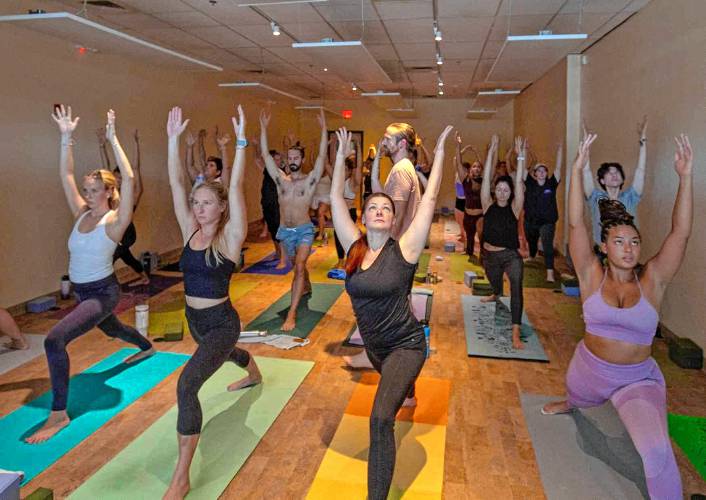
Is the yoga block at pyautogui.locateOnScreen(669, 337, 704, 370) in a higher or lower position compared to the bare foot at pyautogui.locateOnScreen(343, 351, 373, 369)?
lower

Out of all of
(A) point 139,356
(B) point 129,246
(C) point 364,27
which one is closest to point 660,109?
(C) point 364,27

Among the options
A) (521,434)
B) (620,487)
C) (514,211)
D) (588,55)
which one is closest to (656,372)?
(620,487)

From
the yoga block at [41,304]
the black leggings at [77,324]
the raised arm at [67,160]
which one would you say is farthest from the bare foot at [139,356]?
the yoga block at [41,304]

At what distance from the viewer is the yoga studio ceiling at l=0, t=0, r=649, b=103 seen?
538cm

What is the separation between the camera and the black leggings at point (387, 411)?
7.35 ft

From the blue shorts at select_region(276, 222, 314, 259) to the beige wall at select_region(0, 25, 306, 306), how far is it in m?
2.63

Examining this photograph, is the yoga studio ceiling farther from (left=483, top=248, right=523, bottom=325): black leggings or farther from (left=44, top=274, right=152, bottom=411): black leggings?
(left=44, top=274, right=152, bottom=411): black leggings

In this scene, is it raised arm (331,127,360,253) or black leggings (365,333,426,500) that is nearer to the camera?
black leggings (365,333,426,500)

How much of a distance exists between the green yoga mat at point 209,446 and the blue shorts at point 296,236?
165cm

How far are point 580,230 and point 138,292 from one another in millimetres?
5224

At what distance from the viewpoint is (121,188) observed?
10.5 feet

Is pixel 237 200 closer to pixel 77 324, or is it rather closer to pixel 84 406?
pixel 77 324

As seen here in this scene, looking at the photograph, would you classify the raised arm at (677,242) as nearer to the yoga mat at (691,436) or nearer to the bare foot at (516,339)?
the yoga mat at (691,436)

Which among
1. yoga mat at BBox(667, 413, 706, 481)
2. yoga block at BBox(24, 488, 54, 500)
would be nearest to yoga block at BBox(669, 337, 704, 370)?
yoga mat at BBox(667, 413, 706, 481)
